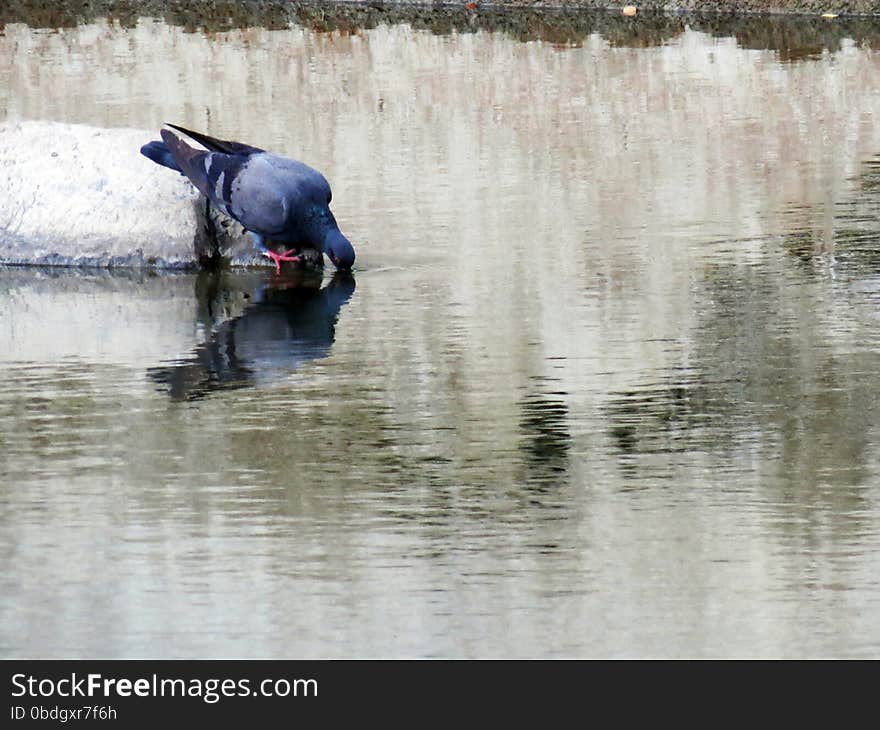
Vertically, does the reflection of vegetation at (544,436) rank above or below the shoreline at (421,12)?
below

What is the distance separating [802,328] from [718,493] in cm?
242

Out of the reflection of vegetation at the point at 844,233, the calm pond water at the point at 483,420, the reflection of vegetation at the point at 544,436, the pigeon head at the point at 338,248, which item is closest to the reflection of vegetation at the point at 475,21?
the calm pond water at the point at 483,420

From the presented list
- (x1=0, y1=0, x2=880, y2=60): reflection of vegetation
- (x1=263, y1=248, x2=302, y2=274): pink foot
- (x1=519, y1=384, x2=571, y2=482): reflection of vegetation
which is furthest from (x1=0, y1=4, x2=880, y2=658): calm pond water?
(x1=0, y1=0, x2=880, y2=60): reflection of vegetation

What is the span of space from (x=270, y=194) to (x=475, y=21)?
14.2 m

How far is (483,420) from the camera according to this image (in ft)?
24.1

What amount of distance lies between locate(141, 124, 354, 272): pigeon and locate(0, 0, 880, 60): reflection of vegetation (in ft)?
35.7

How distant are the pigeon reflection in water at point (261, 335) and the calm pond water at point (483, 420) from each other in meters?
0.02

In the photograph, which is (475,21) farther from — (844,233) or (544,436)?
(544,436)

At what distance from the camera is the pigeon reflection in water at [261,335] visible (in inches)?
317

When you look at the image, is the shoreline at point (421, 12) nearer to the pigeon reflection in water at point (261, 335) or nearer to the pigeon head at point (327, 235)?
the pigeon head at point (327, 235)

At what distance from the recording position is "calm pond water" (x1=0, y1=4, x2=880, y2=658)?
5500mm

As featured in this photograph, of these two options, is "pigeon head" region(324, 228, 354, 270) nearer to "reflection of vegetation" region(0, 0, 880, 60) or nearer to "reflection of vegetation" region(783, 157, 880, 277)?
"reflection of vegetation" region(783, 157, 880, 277)

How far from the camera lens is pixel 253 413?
7484mm

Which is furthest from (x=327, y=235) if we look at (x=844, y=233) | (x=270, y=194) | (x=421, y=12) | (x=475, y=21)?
(x=421, y=12)
